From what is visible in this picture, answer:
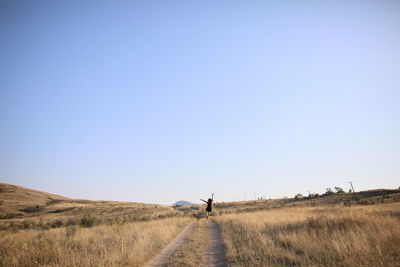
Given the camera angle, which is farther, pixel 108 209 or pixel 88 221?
pixel 108 209

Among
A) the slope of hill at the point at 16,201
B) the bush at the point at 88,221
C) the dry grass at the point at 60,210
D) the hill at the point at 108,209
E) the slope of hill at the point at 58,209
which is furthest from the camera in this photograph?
the slope of hill at the point at 16,201

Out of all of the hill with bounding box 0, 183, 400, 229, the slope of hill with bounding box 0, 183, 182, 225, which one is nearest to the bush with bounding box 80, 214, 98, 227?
the hill with bounding box 0, 183, 400, 229

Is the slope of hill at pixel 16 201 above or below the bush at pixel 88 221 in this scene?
above

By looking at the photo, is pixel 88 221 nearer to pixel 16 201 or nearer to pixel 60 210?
pixel 60 210

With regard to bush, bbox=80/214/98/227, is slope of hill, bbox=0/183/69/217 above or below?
above

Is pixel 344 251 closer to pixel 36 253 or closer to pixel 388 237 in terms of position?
pixel 388 237

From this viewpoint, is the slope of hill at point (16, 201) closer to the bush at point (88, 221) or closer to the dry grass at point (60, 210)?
the dry grass at point (60, 210)

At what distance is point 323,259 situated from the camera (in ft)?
20.9

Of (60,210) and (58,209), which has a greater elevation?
(58,209)

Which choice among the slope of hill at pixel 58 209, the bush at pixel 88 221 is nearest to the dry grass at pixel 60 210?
the slope of hill at pixel 58 209

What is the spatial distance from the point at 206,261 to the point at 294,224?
771 centimetres

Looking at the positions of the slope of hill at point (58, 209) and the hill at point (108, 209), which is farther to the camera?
the slope of hill at point (58, 209)

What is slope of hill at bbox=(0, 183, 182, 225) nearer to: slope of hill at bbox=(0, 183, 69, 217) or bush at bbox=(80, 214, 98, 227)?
slope of hill at bbox=(0, 183, 69, 217)

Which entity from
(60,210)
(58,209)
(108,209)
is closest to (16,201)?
(58,209)
